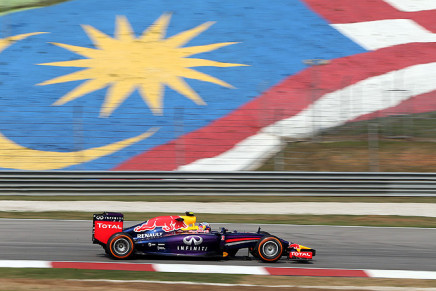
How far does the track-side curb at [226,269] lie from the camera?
789cm

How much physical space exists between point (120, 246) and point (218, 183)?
7857mm

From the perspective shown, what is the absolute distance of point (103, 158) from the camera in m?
17.6

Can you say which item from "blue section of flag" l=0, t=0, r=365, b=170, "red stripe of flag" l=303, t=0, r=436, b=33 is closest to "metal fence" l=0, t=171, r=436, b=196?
"blue section of flag" l=0, t=0, r=365, b=170

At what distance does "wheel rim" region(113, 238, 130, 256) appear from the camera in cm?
836

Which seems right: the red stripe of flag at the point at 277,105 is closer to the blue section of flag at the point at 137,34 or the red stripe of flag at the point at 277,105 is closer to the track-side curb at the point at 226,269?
the blue section of flag at the point at 137,34

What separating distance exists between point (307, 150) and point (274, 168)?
1.19 metres

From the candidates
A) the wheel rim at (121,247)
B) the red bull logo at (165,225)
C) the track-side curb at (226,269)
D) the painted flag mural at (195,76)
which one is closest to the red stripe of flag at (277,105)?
the painted flag mural at (195,76)

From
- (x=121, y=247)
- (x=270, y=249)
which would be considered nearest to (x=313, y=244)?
(x=270, y=249)

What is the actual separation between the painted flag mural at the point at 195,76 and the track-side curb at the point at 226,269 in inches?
339

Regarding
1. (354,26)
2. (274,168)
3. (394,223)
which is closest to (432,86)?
(354,26)

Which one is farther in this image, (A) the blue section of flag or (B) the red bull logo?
(A) the blue section of flag

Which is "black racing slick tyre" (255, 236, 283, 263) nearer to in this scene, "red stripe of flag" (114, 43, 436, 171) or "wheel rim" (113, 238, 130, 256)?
"wheel rim" (113, 238, 130, 256)

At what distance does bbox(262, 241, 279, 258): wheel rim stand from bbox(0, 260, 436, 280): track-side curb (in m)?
0.28

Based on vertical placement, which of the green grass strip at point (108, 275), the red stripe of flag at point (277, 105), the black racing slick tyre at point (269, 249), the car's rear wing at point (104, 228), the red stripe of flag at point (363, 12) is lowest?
the green grass strip at point (108, 275)
